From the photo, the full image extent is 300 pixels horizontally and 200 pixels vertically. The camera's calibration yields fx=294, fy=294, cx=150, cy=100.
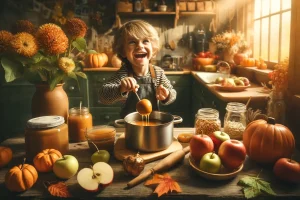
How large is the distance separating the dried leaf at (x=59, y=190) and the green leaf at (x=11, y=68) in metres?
0.43

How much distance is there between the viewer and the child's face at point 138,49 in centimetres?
173

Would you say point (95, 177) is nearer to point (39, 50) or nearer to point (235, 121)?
point (39, 50)

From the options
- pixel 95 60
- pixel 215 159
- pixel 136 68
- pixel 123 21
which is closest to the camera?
pixel 215 159

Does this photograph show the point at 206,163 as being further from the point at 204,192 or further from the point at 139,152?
the point at 139,152

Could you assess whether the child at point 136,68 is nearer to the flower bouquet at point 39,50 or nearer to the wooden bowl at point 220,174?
the flower bouquet at point 39,50

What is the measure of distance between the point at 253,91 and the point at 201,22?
227cm

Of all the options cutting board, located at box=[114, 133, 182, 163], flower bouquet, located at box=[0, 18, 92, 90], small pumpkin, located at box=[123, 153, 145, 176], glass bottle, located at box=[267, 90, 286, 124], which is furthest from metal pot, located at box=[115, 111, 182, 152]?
glass bottle, located at box=[267, 90, 286, 124]

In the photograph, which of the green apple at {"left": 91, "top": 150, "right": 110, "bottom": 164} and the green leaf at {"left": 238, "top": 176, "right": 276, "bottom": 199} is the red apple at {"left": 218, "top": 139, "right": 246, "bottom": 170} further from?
the green apple at {"left": 91, "top": 150, "right": 110, "bottom": 164}

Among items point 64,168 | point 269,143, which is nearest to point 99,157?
point 64,168

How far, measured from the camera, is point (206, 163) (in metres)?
0.95

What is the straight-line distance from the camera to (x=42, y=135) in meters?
1.05

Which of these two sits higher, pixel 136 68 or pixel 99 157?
pixel 136 68

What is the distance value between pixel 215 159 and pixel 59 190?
Result: 493 millimetres


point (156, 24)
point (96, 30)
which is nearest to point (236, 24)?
point (156, 24)
